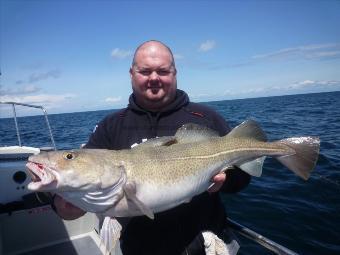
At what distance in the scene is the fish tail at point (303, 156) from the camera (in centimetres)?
340

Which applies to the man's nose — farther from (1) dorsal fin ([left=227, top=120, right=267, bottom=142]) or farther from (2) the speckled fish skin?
(1) dorsal fin ([left=227, top=120, right=267, bottom=142])

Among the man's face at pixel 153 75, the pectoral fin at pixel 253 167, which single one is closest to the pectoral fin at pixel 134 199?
the man's face at pixel 153 75

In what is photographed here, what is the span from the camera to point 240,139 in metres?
3.48

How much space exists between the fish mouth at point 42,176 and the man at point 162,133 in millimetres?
1022

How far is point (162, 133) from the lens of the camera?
3.58m

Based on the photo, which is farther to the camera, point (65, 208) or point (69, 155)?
point (65, 208)

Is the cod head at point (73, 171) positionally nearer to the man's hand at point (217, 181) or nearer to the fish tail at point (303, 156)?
the man's hand at point (217, 181)

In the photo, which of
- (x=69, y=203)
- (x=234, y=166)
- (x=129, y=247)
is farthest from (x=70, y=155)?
(x=234, y=166)

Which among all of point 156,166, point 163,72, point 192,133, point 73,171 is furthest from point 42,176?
point 163,72

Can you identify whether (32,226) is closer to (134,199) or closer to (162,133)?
(162,133)

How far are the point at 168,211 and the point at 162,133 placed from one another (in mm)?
893


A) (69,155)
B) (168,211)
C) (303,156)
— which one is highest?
(69,155)

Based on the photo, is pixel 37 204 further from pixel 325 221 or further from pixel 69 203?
pixel 325 221

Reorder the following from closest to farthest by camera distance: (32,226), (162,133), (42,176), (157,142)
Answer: (42,176) → (157,142) → (162,133) → (32,226)
